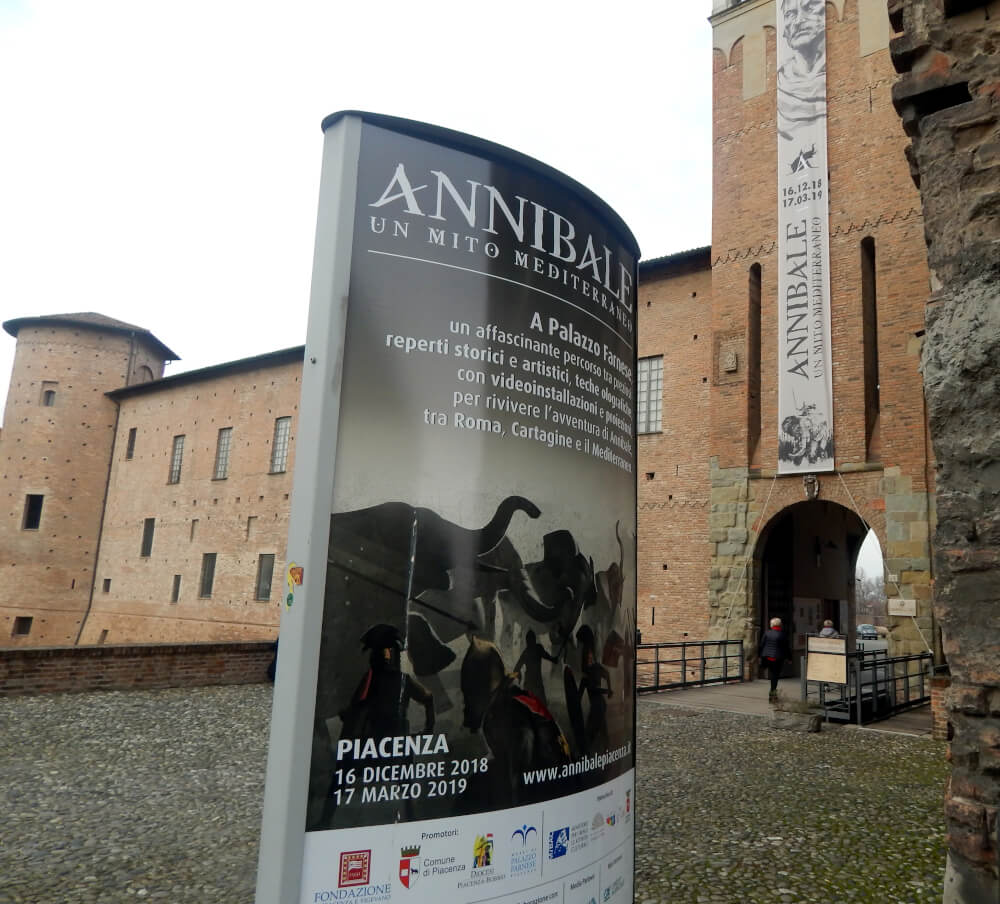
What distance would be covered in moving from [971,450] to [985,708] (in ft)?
3.19

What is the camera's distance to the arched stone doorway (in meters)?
15.9

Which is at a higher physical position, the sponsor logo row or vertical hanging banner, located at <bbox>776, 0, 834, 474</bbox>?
vertical hanging banner, located at <bbox>776, 0, 834, 474</bbox>

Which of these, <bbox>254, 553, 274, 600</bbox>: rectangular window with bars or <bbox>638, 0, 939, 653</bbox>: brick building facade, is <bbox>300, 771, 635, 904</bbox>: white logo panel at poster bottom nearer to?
<bbox>638, 0, 939, 653</bbox>: brick building facade

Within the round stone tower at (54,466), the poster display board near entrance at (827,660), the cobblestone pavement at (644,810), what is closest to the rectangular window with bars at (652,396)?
the poster display board near entrance at (827,660)

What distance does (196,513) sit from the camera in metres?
28.4

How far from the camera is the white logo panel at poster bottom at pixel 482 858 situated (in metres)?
1.73

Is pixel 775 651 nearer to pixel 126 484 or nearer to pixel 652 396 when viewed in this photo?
pixel 652 396

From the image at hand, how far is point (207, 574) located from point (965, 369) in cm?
2778

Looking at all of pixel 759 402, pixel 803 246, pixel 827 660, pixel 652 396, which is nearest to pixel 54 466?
pixel 652 396

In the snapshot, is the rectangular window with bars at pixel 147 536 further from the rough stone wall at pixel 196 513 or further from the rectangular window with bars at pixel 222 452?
the rectangular window with bars at pixel 222 452

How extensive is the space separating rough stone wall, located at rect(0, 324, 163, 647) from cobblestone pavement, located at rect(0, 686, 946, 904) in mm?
23993

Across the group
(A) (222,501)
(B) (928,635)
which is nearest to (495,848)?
(B) (928,635)

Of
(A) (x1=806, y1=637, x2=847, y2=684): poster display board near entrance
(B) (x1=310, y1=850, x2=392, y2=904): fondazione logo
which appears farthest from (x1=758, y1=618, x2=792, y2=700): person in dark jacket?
(B) (x1=310, y1=850, x2=392, y2=904): fondazione logo

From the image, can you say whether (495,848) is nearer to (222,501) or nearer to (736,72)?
(736,72)
